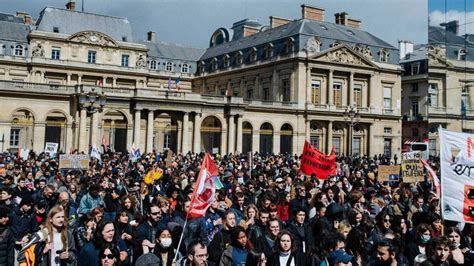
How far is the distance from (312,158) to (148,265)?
38.8 ft

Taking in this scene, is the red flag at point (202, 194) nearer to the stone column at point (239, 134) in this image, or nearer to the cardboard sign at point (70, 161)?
the cardboard sign at point (70, 161)

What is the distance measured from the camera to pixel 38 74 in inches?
2276

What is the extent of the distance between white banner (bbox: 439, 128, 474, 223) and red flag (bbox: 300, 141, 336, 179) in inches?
372

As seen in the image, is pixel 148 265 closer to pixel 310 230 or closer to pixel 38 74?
pixel 310 230

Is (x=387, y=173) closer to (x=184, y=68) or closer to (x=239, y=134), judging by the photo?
(x=239, y=134)

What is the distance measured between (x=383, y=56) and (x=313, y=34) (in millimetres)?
9886

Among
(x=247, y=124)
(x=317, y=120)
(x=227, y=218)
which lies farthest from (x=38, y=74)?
(x=227, y=218)

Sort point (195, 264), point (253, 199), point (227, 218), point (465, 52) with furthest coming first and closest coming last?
point (465, 52), point (253, 199), point (227, 218), point (195, 264)

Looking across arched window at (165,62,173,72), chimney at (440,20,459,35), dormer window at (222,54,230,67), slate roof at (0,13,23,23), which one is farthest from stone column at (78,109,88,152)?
slate roof at (0,13,23,23)

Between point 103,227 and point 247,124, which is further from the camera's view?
point 247,124

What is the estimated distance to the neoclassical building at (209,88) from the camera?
42594 mm

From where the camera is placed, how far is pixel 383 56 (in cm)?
5709

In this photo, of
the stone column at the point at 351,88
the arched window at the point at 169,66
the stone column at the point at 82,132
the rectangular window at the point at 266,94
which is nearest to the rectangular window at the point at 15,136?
the stone column at the point at 82,132

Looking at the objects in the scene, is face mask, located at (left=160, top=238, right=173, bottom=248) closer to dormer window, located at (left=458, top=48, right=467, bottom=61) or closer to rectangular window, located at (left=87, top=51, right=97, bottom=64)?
dormer window, located at (left=458, top=48, right=467, bottom=61)
